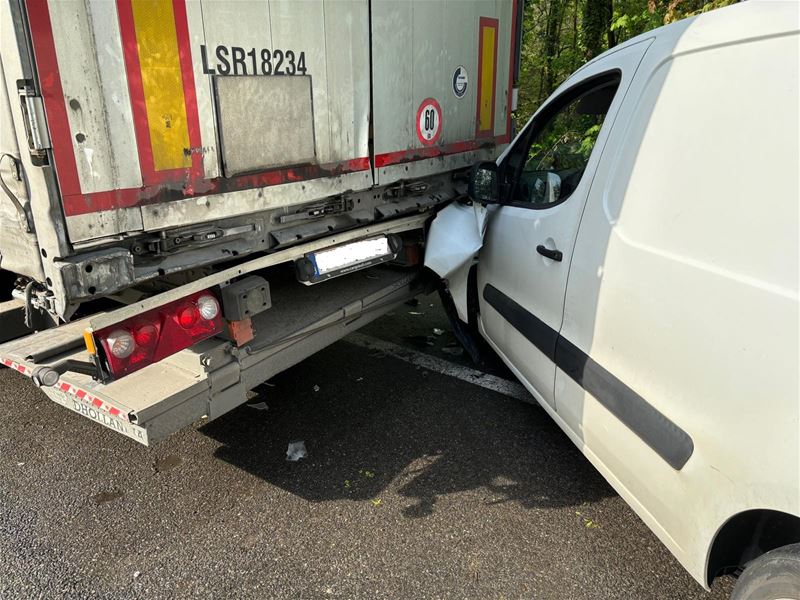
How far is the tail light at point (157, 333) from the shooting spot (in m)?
2.36

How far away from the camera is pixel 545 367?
2818mm

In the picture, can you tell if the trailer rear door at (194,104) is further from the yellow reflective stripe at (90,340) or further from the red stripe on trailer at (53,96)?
the yellow reflective stripe at (90,340)

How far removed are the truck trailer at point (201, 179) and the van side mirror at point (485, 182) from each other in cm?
34

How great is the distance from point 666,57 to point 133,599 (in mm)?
2857

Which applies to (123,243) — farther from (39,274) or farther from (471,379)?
(471,379)

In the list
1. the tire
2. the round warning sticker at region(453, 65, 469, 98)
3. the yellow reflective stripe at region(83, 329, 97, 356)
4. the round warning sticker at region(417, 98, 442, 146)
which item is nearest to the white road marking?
the round warning sticker at region(417, 98, 442, 146)

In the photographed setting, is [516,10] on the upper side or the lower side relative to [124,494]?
upper

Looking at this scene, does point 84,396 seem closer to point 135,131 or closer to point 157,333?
point 157,333

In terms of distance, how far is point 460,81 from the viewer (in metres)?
3.79

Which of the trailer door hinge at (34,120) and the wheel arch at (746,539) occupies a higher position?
the trailer door hinge at (34,120)

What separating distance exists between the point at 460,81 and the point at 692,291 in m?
2.41

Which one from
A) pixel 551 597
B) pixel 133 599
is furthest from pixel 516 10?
pixel 133 599

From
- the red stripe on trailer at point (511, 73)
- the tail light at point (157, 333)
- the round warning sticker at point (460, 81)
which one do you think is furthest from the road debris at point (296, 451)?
the red stripe on trailer at point (511, 73)

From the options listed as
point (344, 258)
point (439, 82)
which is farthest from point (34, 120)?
point (439, 82)
